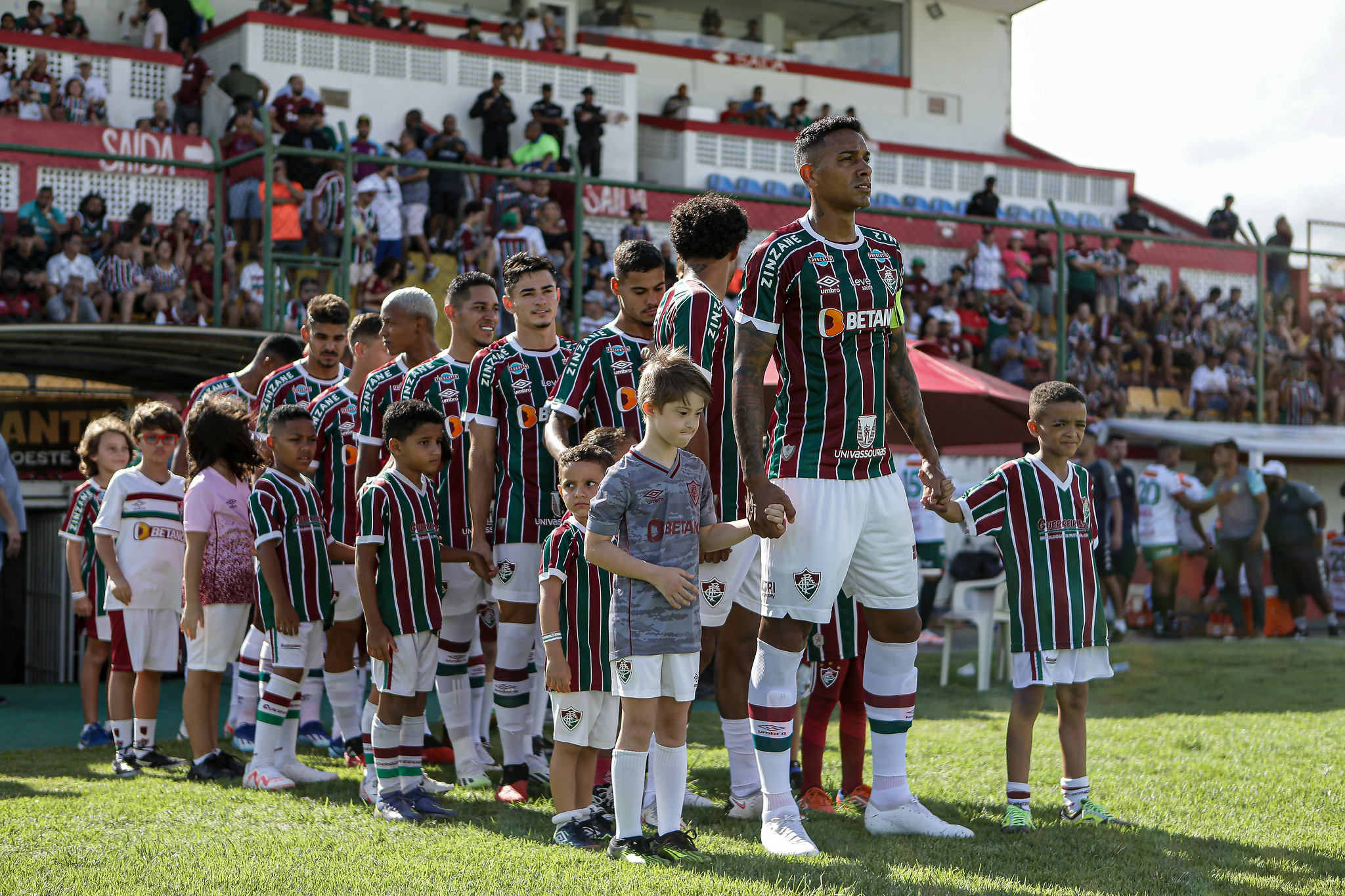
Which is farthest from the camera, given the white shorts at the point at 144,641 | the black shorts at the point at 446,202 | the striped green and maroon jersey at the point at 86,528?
the black shorts at the point at 446,202

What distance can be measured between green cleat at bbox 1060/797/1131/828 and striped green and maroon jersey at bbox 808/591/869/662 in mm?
995

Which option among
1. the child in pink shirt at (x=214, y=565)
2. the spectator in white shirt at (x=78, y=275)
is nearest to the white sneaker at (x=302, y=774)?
the child in pink shirt at (x=214, y=565)

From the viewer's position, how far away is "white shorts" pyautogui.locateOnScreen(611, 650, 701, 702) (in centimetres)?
401

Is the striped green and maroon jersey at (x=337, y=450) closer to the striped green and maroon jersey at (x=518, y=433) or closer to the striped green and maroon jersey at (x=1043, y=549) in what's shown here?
the striped green and maroon jersey at (x=518, y=433)

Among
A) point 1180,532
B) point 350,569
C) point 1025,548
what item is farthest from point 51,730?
point 1180,532

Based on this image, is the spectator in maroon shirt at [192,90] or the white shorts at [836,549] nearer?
the white shorts at [836,549]

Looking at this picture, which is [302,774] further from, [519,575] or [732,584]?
[732,584]

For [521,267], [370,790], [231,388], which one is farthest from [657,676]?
[231,388]

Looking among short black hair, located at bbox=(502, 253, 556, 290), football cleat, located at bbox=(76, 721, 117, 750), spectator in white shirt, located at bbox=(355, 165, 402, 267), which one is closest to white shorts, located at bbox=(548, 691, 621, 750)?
short black hair, located at bbox=(502, 253, 556, 290)

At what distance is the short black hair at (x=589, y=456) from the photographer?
169 inches

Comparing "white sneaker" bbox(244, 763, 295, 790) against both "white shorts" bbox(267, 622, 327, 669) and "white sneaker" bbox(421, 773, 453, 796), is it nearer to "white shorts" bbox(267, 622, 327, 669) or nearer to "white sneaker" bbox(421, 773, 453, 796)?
"white shorts" bbox(267, 622, 327, 669)

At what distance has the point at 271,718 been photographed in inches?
210

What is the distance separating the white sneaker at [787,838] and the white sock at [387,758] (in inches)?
55.8

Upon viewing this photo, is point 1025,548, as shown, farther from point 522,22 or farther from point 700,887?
point 522,22
